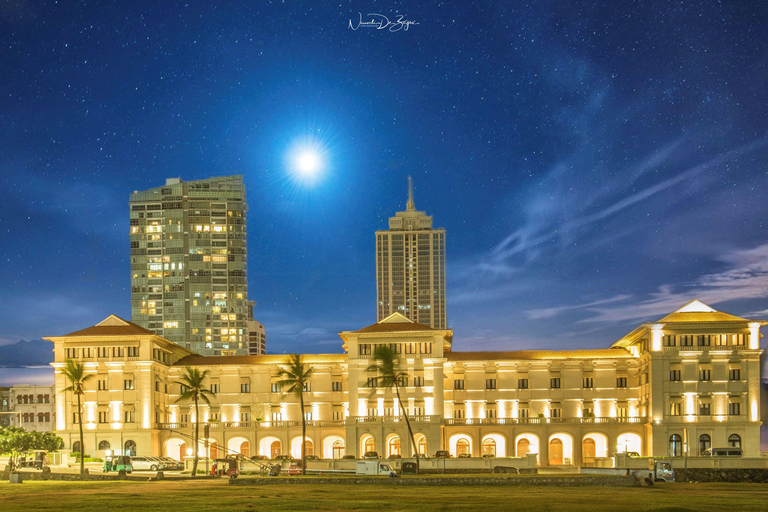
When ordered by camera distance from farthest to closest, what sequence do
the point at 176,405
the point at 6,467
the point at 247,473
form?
the point at 176,405 < the point at 247,473 < the point at 6,467

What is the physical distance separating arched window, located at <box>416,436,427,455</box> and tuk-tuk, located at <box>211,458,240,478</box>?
26590 millimetres

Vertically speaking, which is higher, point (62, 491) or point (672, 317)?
point (672, 317)

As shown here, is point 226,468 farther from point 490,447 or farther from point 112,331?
point 490,447

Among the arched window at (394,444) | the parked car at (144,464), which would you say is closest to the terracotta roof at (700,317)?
the arched window at (394,444)

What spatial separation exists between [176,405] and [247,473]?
37.9 meters

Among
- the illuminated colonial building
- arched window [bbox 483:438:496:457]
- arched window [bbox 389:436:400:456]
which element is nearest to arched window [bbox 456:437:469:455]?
the illuminated colonial building

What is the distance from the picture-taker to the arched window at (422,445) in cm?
11444

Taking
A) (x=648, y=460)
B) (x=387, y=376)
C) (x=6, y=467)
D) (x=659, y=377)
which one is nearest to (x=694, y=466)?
(x=648, y=460)

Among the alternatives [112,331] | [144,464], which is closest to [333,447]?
[144,464]

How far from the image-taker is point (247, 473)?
287ft

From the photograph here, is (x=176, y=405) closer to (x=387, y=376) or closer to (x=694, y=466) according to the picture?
(x=387, y=376)

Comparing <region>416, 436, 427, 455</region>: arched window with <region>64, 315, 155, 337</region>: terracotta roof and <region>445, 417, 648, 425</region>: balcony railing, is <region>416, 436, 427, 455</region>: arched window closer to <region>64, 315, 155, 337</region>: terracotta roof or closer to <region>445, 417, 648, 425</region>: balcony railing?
<region>445, 417, 648, 425</region>: balcony railing

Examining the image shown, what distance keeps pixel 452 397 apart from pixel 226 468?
36.9m

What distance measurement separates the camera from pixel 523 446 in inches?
4616
